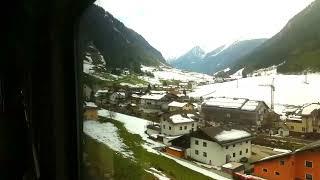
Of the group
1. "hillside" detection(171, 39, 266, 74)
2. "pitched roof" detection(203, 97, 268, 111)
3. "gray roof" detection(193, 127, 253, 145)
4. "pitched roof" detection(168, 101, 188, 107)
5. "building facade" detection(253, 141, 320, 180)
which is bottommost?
"building facade" detection(253, 141, 320, 180)

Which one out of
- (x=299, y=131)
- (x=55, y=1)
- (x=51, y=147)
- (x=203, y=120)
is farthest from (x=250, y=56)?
(x=51, y=147)

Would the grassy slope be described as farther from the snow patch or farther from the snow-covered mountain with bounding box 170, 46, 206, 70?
the snow-covered mountain with bounding box 170, 46, 206, 70

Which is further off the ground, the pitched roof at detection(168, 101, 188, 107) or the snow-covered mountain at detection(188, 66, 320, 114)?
the snow-covered mountain at detection(188, 66, 320, 114)

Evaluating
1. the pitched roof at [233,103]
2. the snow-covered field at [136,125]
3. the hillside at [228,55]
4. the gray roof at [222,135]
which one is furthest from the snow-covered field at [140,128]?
the hillside at [228,55]

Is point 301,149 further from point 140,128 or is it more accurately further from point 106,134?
point 106,134

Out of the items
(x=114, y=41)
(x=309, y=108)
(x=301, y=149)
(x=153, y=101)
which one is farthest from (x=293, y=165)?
(x=114, y=41)

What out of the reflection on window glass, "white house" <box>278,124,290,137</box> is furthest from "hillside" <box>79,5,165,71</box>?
"white house" <box>278,124,290,137</box>

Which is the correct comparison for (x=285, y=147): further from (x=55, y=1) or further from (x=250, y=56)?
(x=55, y=1)

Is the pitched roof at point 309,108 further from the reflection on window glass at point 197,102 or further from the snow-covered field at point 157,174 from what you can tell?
the snow-covered field at point 157,174
